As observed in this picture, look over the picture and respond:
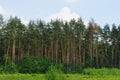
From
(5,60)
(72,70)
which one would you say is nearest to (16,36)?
(5,60)

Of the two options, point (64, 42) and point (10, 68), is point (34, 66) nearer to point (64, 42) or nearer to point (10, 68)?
point (10, 68)

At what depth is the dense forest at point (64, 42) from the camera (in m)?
108

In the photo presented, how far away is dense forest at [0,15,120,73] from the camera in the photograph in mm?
107875

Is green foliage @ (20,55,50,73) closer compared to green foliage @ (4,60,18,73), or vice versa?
green foliage @ (4,60,18,73)

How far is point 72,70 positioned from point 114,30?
24.6 m

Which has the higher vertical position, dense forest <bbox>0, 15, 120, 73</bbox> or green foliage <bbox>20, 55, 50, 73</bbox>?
dense forest <bbox>0, 15, 120, 73</bbox>

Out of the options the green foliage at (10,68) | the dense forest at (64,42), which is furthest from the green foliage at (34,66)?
the dense forest at (64,42)

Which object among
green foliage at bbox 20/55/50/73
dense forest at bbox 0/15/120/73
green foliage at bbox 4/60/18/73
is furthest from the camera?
dense forest at bbox 0/15/120/73

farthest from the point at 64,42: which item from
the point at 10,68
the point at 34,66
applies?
the point at 10,68

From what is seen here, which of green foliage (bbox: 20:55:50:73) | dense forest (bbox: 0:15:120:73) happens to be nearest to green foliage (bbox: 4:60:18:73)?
green foliage (bbox: 20:55:50:73)

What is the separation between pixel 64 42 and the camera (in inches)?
4483

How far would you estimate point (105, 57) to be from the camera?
11512 cm

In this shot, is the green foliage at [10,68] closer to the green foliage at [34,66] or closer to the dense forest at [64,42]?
the green foliage at [34,66]

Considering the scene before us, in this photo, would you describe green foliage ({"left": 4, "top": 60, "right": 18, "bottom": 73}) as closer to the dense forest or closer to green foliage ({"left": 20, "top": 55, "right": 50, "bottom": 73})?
green foliage ({"left": 20, "top": 55, "right": 50, "bottom": 73})
